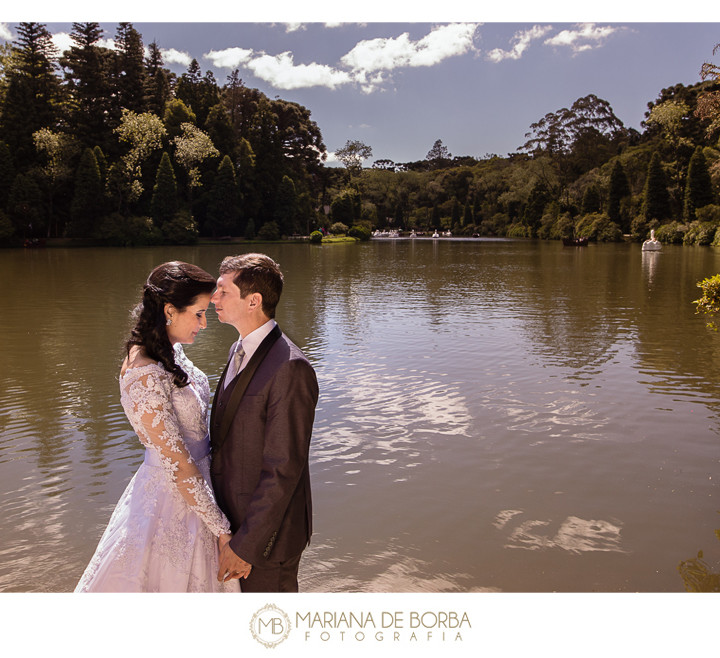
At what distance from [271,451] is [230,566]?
1.51 ft

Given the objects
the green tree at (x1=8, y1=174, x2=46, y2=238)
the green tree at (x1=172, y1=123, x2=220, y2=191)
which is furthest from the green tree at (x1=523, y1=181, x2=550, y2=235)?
the green tree at (x1=8, y1=174, x2=46, y2=238)

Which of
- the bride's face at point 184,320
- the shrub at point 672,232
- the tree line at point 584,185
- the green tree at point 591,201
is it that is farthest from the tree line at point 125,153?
the bride's face at point 184,320

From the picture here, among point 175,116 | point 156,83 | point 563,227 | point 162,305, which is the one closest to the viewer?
point 162,305

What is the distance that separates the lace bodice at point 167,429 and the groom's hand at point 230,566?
0.24 feet

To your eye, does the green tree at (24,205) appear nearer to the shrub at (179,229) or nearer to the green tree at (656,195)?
the shrub at (179,229)

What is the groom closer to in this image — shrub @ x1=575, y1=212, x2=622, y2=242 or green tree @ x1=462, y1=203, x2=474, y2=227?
shrub @ x1=575, y1=212, x2=622, y2=242

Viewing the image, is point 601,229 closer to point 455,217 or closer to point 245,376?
point 455,217

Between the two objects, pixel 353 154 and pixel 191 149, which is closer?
pixel 191 149

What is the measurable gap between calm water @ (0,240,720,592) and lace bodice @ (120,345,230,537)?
5.21 ft

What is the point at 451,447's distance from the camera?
18.8ft

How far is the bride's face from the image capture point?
2.27 meters

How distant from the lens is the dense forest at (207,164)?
39219 mm

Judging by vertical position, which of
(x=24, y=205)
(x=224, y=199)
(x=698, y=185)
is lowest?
(x=24, y=205)

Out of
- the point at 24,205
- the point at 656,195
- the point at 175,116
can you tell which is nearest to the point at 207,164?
the point at 175,116
